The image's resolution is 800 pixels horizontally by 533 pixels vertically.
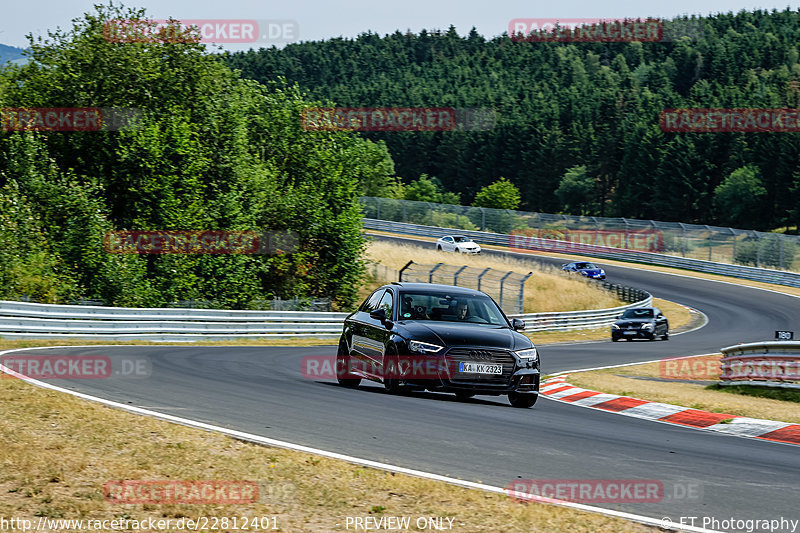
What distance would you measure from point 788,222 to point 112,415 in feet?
309

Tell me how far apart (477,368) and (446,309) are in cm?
139

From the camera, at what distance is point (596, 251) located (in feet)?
227

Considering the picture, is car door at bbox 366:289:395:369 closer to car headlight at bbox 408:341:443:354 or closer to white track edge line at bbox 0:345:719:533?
car headlight at bbox 408:341:443:354

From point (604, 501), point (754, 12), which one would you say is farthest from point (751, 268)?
point (754, 12)

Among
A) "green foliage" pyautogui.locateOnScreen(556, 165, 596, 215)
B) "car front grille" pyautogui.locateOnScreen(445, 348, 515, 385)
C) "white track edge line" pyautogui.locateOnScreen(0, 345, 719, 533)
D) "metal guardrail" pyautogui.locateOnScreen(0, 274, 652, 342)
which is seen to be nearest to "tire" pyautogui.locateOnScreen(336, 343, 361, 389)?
"car front grille" pyautogui.locateOnScreen(445, 348, 515, 385)

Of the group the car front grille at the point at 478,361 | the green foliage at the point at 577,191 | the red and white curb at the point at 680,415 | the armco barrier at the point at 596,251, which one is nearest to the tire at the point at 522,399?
the car front grille at the point at 478,361

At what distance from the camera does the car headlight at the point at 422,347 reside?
37.5 feet

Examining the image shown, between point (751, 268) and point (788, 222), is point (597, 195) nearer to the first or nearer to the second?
point (788, 222)

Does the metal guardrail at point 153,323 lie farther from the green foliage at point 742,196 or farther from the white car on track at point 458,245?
the green foliage at point 742,196

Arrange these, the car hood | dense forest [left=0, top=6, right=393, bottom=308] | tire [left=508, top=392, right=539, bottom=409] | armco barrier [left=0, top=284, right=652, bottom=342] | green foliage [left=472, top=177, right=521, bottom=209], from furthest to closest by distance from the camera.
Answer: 1. green foliage [left=472, top=177, right=521, bottom=209]
2. dense forest [left=0, top=6, right=393, bottom=308]
3. armco barrier [left=0, top=284, right=652, bottom=342]
4. tire [left=508, top=392, right=539, bottom=409]
5. the car hood

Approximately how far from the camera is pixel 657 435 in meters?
10.3

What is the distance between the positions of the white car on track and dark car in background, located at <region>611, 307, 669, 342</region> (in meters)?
29.5

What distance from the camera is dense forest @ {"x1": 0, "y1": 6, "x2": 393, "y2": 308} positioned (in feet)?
102

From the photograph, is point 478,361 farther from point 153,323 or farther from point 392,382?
point 153,323
